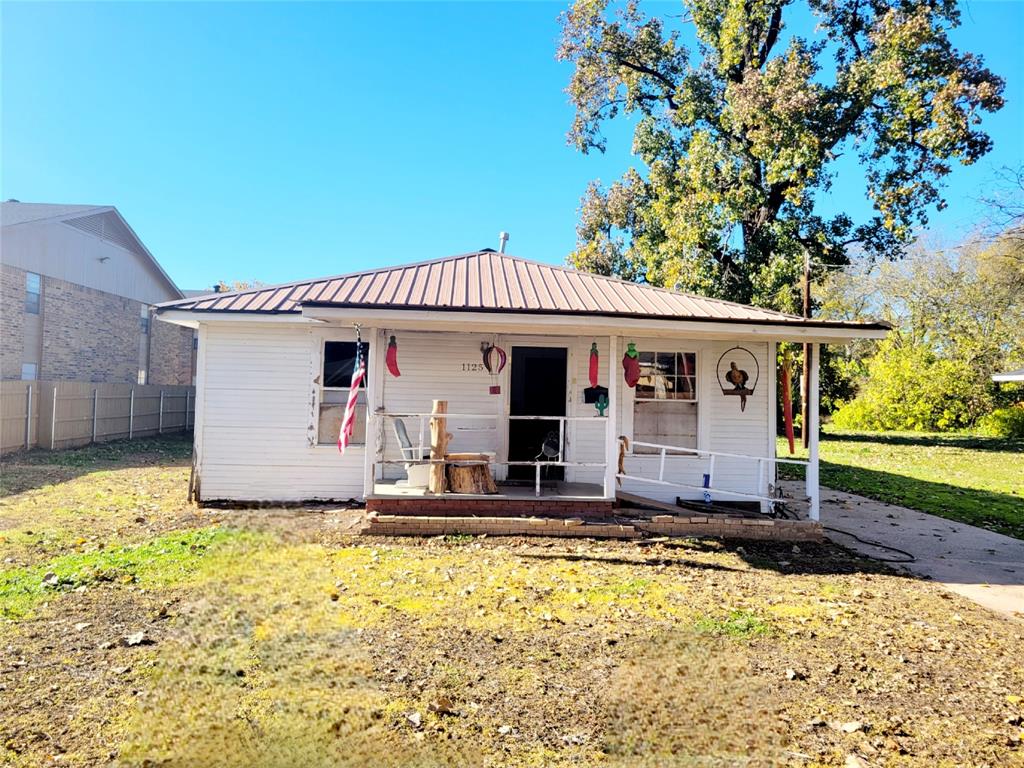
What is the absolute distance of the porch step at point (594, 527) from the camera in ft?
24.0

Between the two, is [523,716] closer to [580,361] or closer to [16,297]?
[580,361]

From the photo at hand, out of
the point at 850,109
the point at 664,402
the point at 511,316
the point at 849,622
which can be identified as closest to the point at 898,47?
the point at 850,109

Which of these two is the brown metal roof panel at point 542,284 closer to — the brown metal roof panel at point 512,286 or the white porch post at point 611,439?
the brown metal roof panel at point 512,286

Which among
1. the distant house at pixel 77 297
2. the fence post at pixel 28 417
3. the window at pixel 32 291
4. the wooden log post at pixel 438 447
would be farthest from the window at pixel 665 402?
the window at pixel 32 291

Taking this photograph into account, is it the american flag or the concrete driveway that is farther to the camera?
the american flag

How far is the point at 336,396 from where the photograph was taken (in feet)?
29.4

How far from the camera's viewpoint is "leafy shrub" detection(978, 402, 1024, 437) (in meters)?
25.1

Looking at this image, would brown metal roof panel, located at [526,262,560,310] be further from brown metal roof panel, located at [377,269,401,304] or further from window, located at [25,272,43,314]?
window, located at [25,272,43,314]

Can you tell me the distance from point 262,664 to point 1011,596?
656cm

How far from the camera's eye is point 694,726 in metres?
3.07

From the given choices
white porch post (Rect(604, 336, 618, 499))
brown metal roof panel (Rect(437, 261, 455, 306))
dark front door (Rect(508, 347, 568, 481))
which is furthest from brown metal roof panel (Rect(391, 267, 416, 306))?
white porch post (Rect(604, 336, 618, 499))

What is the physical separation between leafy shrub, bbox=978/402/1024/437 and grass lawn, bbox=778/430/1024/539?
1.88 meters

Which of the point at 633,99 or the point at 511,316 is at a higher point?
the point at 633,99

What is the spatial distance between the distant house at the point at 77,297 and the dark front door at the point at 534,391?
19120 millimetres
